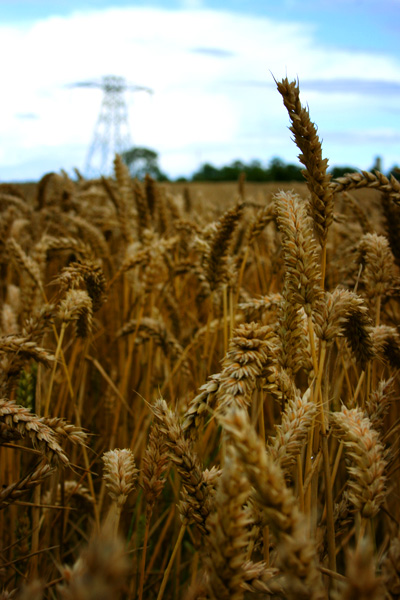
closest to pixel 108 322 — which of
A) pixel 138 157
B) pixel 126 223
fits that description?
pixel 126 223

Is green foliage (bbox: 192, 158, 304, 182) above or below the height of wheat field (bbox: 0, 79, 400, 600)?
above

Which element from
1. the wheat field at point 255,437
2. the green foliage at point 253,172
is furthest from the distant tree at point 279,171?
the wheat field at point 255,437

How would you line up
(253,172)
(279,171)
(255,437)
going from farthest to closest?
(253,172)
(279,171)
(255,437)

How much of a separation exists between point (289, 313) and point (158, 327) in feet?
3.55

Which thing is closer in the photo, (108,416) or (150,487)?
(150,487)

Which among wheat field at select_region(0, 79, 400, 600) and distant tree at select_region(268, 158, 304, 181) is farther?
distant tree at select_region(268, 158, 304, 181)

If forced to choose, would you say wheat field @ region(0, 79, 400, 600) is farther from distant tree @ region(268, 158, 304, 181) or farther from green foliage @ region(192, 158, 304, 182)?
distant tree @ region(268, 158, 304, 181)

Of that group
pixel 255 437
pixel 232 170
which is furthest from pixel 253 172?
pixel 255 437

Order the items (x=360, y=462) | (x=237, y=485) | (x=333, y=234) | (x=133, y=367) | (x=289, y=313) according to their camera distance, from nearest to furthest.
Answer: (x=237, y=485)
(x=360, y=462)
(x=289, y=313)
(x=133, y=367)
(x=333, y=234)

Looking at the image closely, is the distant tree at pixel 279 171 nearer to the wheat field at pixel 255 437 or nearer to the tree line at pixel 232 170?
the tree line at pixel 232 170

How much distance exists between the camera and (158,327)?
6.87 ft

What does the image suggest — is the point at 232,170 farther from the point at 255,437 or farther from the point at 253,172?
the point at 255,437

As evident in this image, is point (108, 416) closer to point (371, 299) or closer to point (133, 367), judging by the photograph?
point (133, 367)

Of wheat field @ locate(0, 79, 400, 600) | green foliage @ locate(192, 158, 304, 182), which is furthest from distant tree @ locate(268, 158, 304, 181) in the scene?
wheat field @ locate(0, 79, 400, 600)
